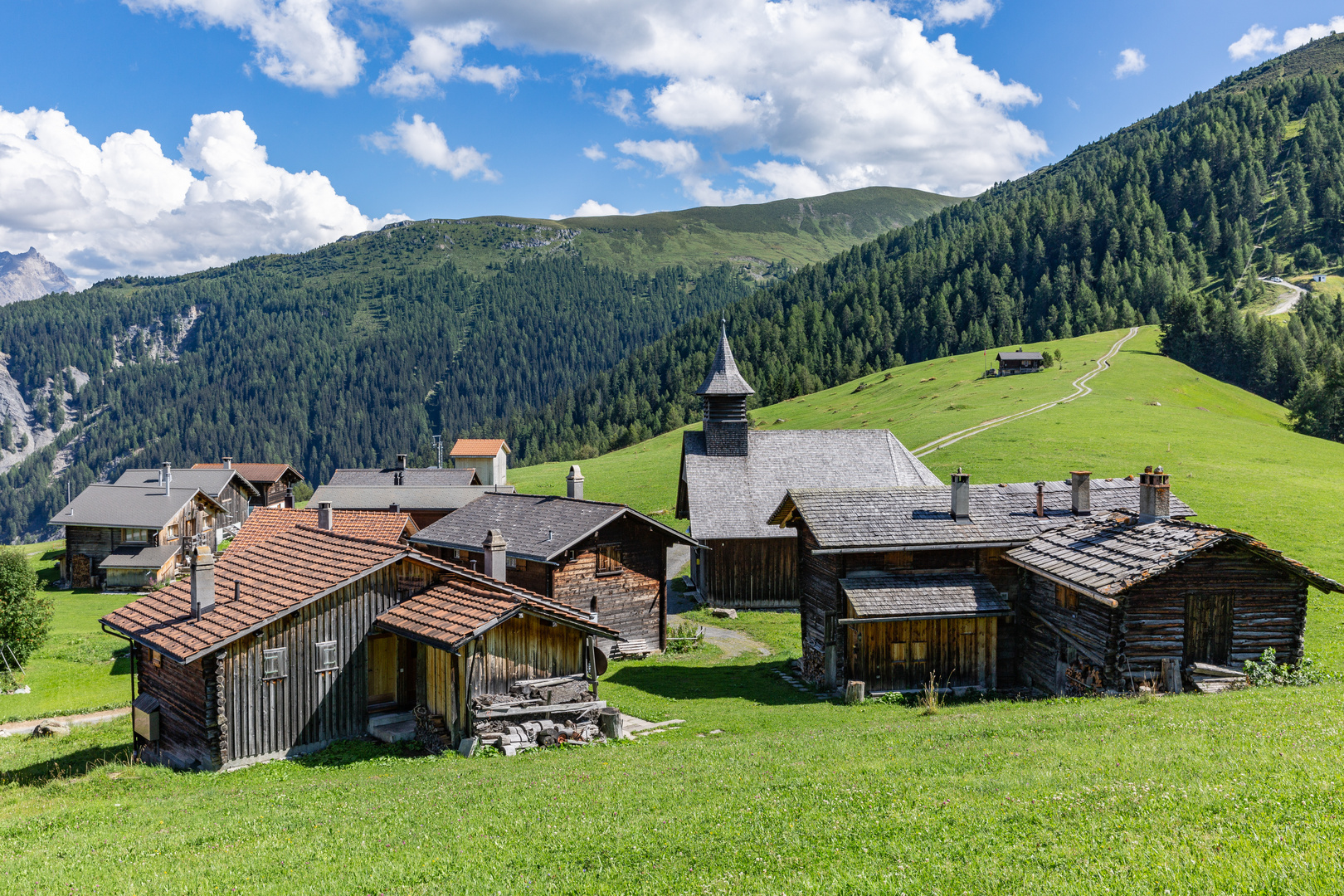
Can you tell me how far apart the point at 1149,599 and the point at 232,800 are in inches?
869

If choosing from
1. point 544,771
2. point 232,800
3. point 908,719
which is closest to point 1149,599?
point 908,719

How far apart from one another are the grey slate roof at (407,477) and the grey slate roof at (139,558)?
15.4 metres

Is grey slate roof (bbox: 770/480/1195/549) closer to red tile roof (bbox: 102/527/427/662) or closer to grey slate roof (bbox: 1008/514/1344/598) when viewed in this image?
grey slate roof (bbox: 1008/514/1344/598)

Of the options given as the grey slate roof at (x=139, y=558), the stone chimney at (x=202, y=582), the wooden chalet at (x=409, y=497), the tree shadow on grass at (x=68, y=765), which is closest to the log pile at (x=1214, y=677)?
the stone chimney at (x=202, y=582)

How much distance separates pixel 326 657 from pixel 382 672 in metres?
1.88

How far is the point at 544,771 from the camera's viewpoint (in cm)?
1670

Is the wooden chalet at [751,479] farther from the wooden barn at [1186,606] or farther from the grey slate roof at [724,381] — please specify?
the wooden barn at [1186,606]

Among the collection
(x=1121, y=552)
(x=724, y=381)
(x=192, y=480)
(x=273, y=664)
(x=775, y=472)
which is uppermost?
(x=724, y=381)

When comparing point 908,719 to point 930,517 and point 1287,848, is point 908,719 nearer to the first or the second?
point 930,517

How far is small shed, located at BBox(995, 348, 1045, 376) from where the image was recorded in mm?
97938

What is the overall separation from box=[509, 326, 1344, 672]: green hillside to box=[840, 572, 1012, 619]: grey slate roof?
31.8ft

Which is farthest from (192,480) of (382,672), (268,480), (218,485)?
(382,672)

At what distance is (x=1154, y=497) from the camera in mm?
24031

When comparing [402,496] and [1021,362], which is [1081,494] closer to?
[402,496]
